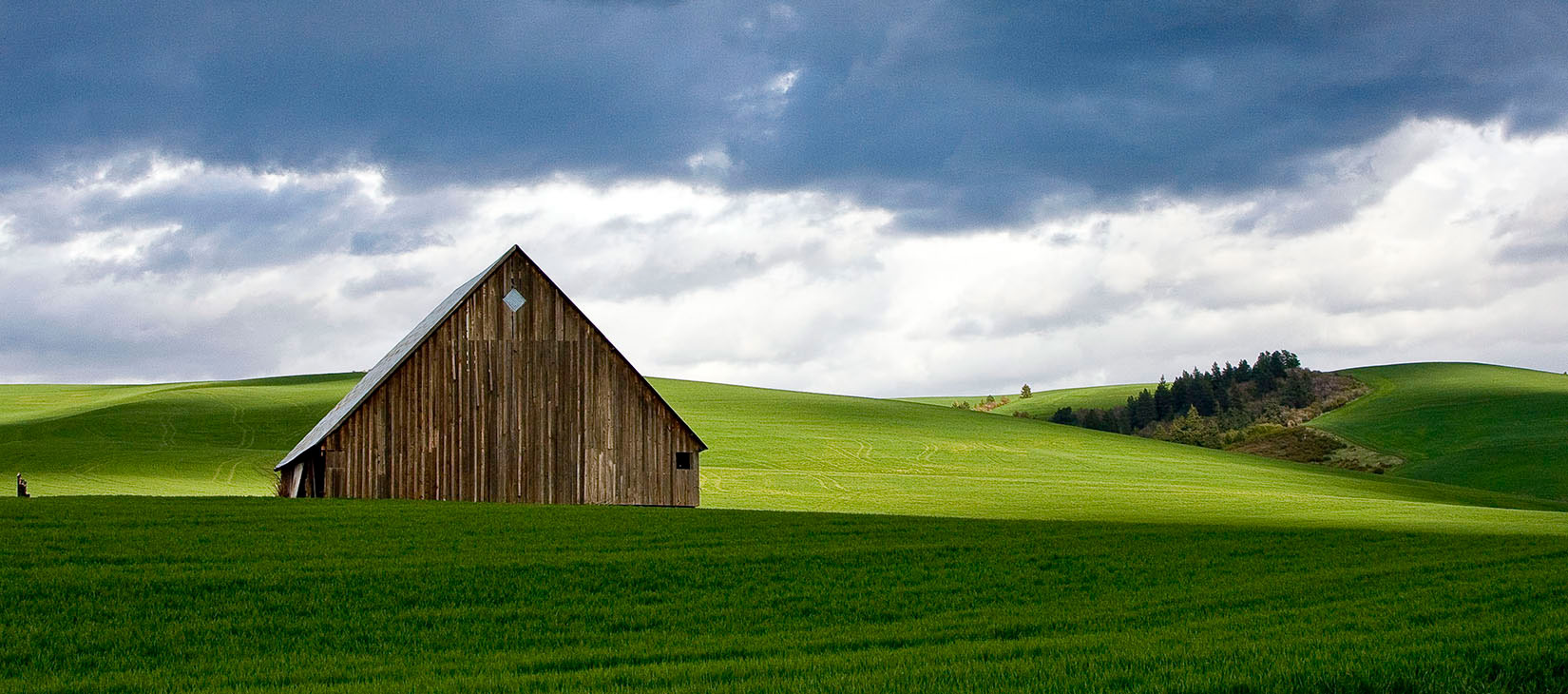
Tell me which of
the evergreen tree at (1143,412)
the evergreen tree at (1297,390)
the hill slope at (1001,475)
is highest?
the evergreen tree at (1297,390)

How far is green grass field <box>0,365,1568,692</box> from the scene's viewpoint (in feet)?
30.9

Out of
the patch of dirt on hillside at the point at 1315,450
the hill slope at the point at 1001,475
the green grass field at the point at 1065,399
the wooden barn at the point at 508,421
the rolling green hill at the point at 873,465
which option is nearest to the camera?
the wooden barn at the point at 508,421

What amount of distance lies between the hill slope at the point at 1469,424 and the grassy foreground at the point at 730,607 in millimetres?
64297

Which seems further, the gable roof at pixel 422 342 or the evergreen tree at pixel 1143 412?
the evergreen tree at pixel 1143 412

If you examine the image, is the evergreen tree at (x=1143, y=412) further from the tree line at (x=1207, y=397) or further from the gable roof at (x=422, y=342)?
the gable roof at (x=422, y=342)

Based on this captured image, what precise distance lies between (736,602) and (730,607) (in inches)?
13.8


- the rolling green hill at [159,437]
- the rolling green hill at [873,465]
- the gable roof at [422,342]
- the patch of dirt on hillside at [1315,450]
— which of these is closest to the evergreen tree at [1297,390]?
the patch of dirt on hillside at [1315,450]

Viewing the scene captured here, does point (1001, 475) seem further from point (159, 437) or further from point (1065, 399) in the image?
point (1065, 399)

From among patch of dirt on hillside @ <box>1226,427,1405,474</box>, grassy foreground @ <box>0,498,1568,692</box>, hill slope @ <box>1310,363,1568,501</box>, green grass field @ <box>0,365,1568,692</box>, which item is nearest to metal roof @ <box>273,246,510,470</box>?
green grass field @ <box>0,365,1568,692</box>

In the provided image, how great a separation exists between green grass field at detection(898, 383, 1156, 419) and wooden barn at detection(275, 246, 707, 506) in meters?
101

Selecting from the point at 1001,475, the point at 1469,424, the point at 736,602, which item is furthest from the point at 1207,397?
the point at 736,602

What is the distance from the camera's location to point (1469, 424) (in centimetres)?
10019

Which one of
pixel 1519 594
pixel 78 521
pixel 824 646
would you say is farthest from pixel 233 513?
pixel 1519 594

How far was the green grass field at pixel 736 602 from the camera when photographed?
30.9 ft
